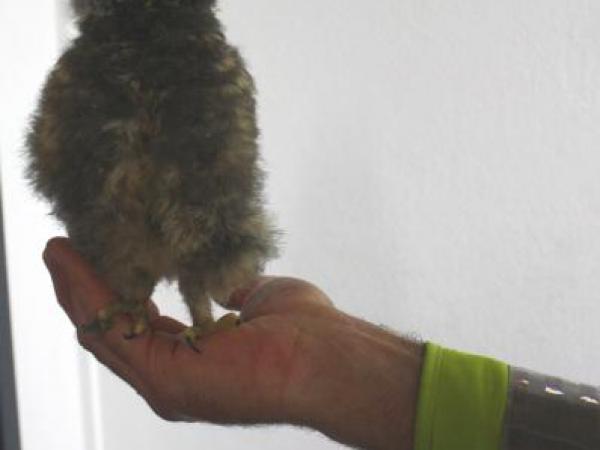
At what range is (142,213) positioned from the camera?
0.39 m

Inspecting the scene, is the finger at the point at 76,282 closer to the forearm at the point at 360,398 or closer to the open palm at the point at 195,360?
the open palm at the point at 195,360

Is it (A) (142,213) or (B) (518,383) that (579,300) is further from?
(A) (142,213)

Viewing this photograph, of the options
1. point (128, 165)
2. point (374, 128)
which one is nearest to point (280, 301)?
point (128, 165)

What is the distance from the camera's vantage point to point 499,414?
475mm

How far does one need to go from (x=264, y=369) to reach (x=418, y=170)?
41 centimetres

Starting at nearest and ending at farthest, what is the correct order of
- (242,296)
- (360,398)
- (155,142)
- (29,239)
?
(155,142)
(360,398)
(242,296)
(29,239)

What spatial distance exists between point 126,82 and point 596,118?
57cm

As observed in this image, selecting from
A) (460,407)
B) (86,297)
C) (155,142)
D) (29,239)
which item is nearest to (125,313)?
(86,297)

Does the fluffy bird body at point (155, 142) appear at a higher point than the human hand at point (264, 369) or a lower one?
higher

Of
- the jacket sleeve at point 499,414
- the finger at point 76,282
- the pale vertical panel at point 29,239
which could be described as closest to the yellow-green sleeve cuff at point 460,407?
the jacket sleeve at point 499,414

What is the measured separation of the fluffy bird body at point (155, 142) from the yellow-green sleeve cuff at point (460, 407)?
18 cm

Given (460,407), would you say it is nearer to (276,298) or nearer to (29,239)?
(276,298)

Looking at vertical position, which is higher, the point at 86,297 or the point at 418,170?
the point at 418,170

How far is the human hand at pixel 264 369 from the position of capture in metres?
0.46
